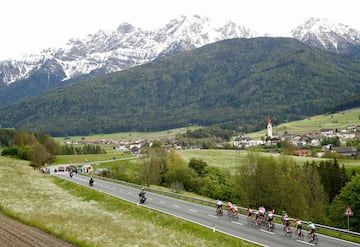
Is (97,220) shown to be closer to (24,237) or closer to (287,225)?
(24,237)

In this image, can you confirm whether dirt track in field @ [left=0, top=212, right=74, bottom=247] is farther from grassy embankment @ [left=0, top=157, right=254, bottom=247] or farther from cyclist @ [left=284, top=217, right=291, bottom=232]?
cyclist @ [left=284, top=217, right=291, bottom=232]

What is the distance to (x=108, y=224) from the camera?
43.1 meters

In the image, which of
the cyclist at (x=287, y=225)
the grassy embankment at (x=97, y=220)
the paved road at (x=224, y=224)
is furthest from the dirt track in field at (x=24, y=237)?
the cyclist at (x=287, y=225)

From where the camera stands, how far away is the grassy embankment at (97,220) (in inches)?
1432

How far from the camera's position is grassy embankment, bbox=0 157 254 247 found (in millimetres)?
36375

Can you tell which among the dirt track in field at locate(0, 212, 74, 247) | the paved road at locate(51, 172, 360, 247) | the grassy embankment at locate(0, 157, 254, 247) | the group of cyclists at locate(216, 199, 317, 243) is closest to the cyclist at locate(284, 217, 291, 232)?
the group of cyclists at locate(216, 199, 317, 243)

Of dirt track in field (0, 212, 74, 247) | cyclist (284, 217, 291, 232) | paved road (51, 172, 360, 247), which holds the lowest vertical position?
paved road (51, 172, 360, 247)

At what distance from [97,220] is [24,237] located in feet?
40.4

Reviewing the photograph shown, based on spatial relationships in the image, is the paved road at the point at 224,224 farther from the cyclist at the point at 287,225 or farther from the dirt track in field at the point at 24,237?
the dirt track in field at the point at 24,237

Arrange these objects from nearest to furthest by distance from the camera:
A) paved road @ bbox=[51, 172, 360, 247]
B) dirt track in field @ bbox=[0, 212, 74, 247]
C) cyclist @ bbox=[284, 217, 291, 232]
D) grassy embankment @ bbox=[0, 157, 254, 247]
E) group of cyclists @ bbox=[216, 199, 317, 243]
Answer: dirt track in field @ bbox=[0, 212, 74, 247] → grassy embankment @ bbox=[0, 157, 254, 247] → paved road @ bbox=[51, 172, 360, 247] → group of cyclists @ bbox=[216, 199, 317, 243] → cyclist @ bbox=[284, 217, 291, 232]

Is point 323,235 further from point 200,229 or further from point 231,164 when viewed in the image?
point 231,164

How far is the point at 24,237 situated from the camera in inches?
1315

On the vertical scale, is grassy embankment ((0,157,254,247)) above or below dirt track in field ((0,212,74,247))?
below

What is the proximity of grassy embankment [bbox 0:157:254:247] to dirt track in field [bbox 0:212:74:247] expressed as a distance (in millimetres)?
1137
